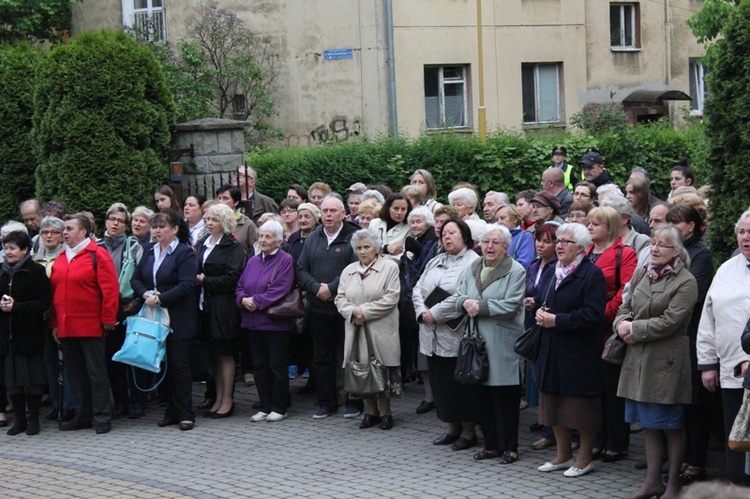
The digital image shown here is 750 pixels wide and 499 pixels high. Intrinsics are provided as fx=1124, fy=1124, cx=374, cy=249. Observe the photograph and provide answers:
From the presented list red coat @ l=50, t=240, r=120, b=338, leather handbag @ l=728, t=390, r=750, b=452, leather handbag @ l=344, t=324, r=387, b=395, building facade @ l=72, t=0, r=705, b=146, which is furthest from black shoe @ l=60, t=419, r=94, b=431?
building facade @ l=72, t=0, r=705, b=146

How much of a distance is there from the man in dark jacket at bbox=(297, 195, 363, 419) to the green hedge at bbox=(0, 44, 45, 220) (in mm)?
6649

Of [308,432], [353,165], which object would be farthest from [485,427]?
[353,165]

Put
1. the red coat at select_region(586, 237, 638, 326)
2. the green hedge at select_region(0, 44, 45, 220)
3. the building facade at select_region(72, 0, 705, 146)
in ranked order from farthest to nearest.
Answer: the building facade at select_region(72, 0, 705, 146) → the green hedge at select_region(0, 44, 45, 220) → the red coat at select_region(586, 237, 638, 326)

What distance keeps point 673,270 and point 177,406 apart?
17.1 ft

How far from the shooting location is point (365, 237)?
10.3 m

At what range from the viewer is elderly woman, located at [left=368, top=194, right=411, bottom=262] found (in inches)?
434

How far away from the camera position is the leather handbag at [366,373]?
1011 centimetres

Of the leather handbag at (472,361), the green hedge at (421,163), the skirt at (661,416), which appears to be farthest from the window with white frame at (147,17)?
the skirt at (661,416)

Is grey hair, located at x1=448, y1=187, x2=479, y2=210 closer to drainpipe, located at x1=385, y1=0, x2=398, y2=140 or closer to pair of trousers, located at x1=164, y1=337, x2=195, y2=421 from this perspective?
pair of trousers, located at x1=164, y1=337, x2=195, y2=421

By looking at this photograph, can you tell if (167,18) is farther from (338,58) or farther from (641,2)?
(641,2)

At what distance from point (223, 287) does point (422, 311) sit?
2.43m

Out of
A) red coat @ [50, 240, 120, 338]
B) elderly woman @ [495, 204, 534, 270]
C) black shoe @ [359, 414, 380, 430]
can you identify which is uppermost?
elderly woman @ [495, 204, 534, 270]

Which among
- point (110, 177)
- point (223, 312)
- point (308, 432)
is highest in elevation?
point (110, 177)

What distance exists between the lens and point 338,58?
93.1 ft
